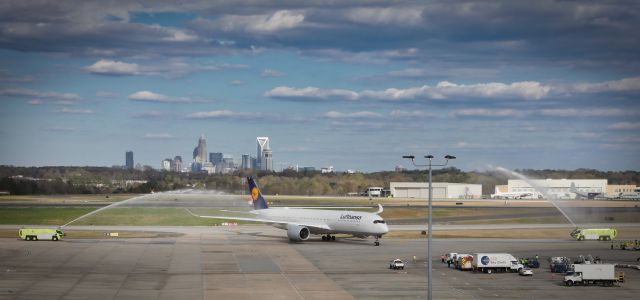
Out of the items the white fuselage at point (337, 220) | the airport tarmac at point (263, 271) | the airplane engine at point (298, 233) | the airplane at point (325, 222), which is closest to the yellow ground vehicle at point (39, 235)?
the airport tarmac at point (263, 271)

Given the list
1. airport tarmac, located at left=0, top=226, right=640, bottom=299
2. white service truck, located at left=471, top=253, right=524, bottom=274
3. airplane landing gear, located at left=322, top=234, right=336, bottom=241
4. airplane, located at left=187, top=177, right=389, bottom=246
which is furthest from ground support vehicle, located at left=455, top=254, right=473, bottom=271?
airplane landing gear, located at left=322, top=234, right=336, bottom=241

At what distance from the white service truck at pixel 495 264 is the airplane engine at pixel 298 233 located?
3915 cm

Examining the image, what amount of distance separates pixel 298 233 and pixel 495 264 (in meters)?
41.0

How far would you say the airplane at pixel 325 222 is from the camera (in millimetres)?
123062

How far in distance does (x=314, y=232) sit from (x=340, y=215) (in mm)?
6381

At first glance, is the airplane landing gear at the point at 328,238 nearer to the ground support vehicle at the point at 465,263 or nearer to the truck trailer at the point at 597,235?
the ground support vehicle at the point at 465,263

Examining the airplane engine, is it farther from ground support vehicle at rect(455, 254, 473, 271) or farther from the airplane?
ground support vehicle at rect(455, 254, 473, 271)

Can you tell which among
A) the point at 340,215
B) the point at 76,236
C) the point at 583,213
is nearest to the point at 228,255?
the point at 340,215

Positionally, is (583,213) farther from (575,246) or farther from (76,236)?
(76,236)

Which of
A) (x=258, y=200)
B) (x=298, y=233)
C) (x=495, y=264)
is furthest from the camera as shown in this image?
(x=258, y=200)

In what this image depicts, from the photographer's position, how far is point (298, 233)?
417ft

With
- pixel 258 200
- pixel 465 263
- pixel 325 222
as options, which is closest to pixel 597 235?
pixel 325 222

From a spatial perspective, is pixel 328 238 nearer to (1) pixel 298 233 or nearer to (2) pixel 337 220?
(1) pixel 298 233

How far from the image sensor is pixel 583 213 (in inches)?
7288
